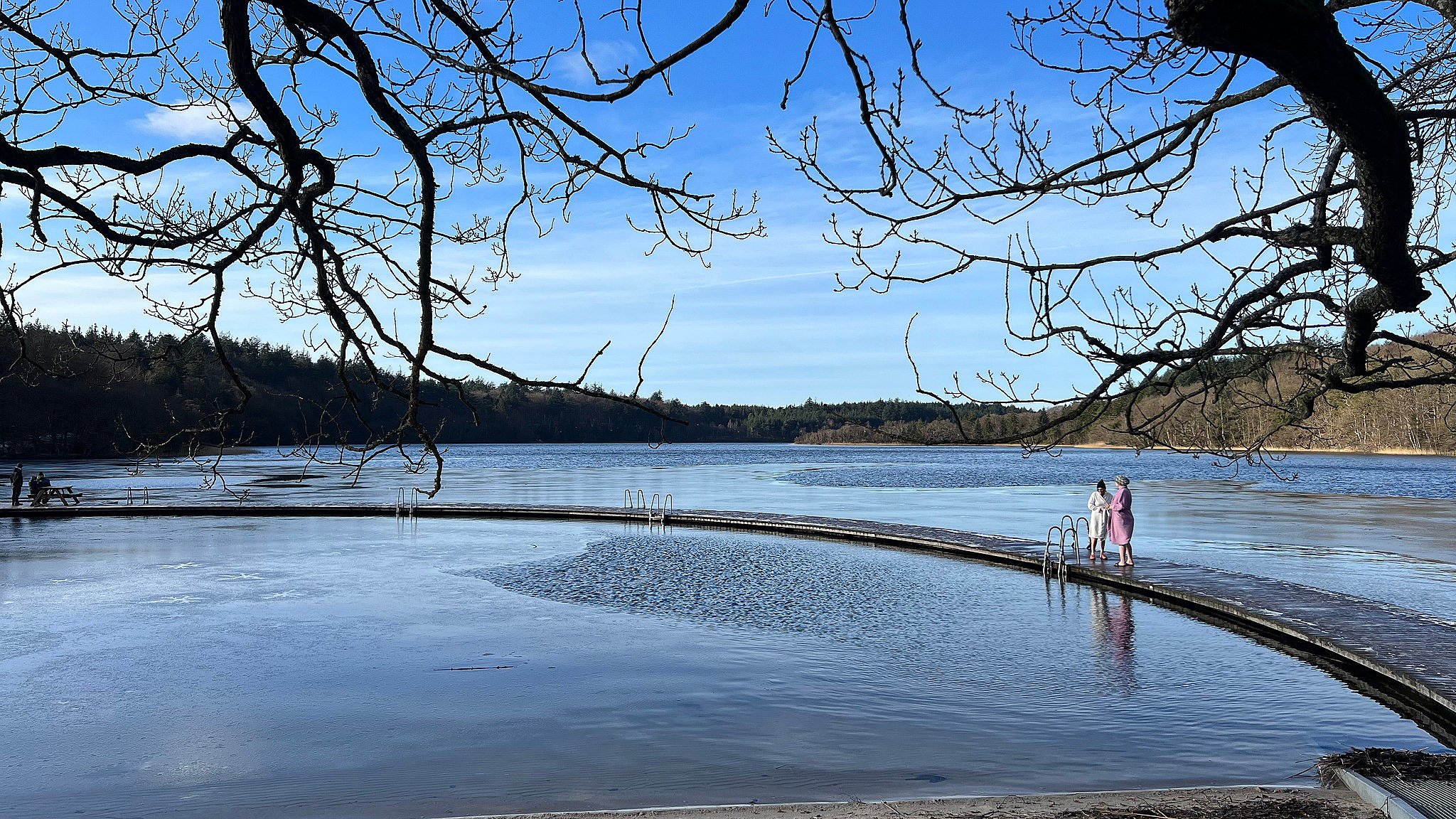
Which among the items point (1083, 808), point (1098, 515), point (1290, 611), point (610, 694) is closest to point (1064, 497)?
point (1098, 515)

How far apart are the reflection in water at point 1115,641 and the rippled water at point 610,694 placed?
0.07 metres

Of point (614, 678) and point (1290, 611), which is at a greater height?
point (1290, 611)

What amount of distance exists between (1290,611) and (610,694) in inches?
366

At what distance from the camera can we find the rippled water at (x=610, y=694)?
27.7 feet

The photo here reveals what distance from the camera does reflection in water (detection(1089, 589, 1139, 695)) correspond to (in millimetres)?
11922

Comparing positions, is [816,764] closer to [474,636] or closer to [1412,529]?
[474,636]

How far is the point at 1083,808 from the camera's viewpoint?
272 inches

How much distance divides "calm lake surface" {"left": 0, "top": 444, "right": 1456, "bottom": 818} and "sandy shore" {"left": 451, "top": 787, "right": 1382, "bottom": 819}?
83 centimetres

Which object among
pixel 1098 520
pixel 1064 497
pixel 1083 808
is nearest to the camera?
pixel 1083 808

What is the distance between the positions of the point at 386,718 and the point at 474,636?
4.17m

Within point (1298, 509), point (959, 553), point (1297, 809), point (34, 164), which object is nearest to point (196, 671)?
point (34, 164)

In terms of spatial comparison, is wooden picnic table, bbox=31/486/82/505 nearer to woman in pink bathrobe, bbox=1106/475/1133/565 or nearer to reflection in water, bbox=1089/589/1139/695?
woman in pink bathrobe, bbox=1106/475/1133/565

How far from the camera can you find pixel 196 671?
12359mm

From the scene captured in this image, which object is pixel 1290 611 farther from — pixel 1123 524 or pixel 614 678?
pixel 614 678
